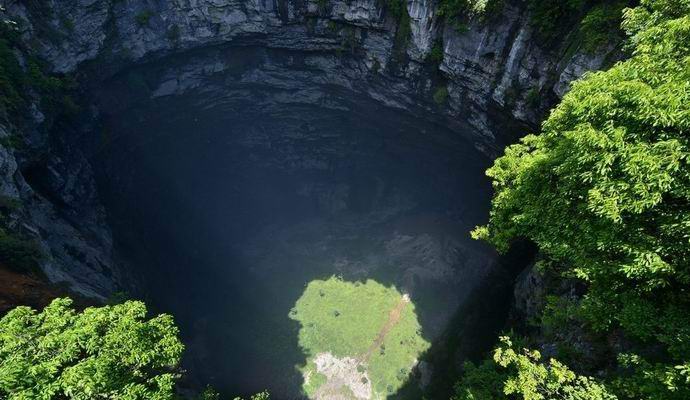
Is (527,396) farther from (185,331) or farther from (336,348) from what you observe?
(185,331)

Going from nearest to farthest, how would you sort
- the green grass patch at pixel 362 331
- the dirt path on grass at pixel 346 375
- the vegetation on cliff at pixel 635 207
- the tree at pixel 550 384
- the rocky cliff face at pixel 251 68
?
the vegetation on cliff at pixel 635 207, the tree at pixel 550 384, the rocky cliff face at pixel 251 68, the dirt path on grass at pixel 346 375, the green grass patch at pixel 362 331

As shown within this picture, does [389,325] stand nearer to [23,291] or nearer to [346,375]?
[346,375]

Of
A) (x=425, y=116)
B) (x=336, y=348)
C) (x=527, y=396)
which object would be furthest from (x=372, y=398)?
(x=425, y=116)

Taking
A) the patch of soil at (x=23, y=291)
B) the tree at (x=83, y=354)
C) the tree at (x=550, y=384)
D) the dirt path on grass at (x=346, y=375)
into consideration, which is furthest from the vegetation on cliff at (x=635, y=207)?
the dirt path on grass at (x=346, y=375)

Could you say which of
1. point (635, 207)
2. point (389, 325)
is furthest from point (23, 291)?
point (389, 325)

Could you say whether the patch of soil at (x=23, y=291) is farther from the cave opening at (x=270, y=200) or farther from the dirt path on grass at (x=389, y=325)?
the dirt path on grass at (x=389, y=325)
